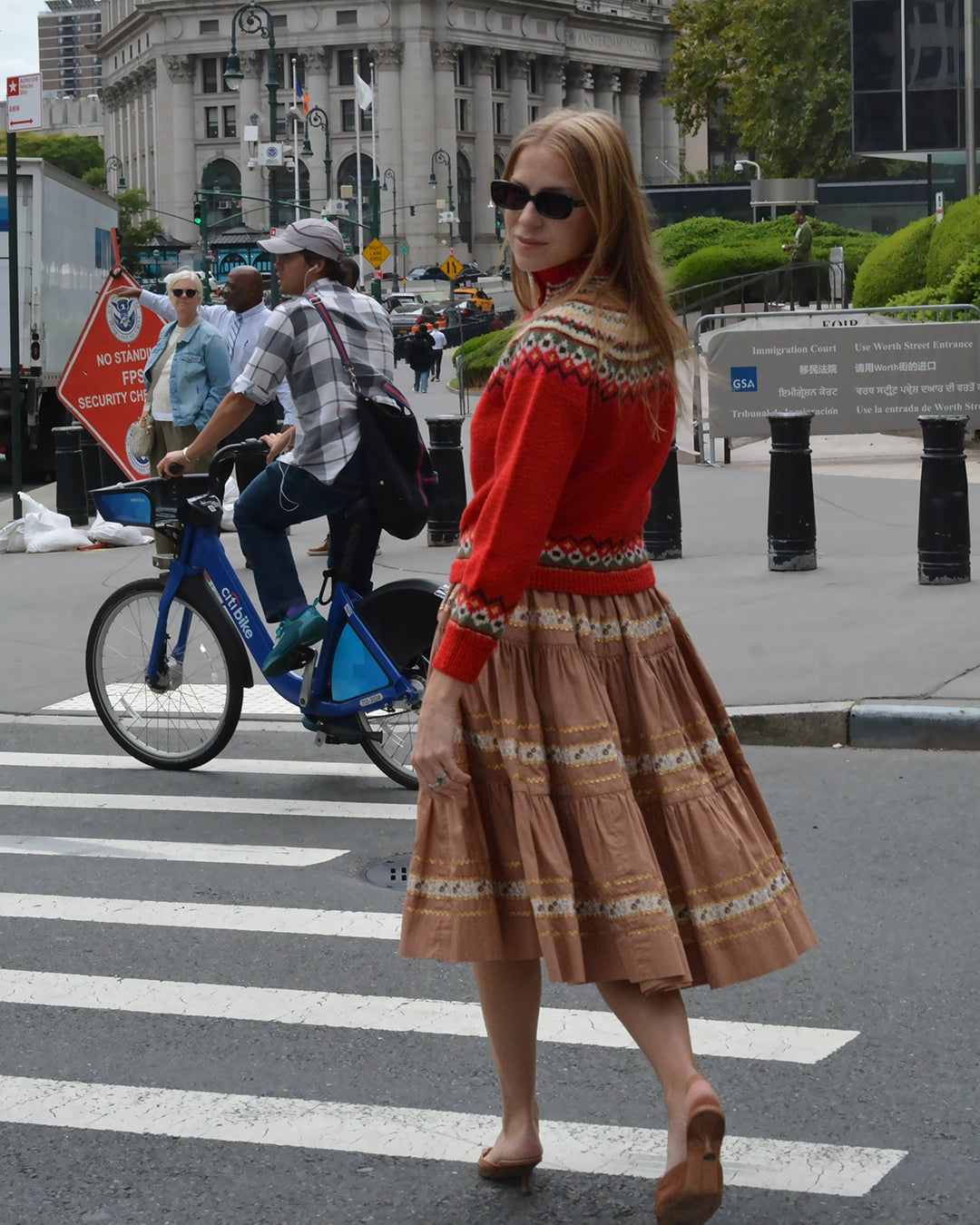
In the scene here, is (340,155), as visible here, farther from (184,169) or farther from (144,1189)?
(144,1189)

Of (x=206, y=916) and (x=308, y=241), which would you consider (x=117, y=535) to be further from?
(x=206, y=916)

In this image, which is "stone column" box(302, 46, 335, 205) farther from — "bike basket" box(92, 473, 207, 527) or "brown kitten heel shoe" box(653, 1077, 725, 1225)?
"brown kitten heel shoe" box(653, 1077, 725, 1225)

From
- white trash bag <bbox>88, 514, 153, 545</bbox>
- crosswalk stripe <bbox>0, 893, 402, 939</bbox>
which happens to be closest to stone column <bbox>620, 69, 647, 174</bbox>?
white trash bag <bbox>88, 514, 153, 545</bbox>

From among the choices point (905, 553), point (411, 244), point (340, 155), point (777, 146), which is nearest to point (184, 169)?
point (340, 155)

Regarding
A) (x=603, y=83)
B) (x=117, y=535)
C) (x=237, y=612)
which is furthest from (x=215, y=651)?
(x=603, y=83)

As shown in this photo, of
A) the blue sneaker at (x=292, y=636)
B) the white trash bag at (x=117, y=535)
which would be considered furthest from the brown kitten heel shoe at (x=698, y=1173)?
the white trash bag at (x=117, y=535)

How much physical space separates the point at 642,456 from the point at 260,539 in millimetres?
3528

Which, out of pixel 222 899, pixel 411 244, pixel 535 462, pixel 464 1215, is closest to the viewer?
pixel 535 462

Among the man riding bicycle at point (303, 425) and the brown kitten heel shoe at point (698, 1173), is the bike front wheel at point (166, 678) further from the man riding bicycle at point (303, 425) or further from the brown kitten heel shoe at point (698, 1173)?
the brown kitten heel shoe at point (698, 1173)

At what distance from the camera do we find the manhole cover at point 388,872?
5.51 m

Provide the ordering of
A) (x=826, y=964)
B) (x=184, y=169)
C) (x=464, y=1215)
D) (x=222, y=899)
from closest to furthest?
(x=464, y=1215) < (x=826, y=964) < (x=222, y=899) < (x=184, y=169)

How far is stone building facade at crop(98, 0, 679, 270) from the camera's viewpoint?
401ft

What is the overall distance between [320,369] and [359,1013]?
275cm

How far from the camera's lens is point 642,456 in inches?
A: 121
